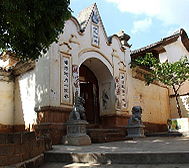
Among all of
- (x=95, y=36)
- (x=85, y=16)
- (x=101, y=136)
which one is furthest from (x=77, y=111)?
(x=85, y=16)

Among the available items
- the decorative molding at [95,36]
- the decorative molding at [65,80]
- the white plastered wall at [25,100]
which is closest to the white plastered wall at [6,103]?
the white plastered wall at [25,100]

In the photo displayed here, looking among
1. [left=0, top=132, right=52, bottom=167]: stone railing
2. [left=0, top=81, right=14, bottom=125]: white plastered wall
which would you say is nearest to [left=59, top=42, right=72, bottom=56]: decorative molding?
[left=0, top=81, right=14, bottom=125]: white plastered wall

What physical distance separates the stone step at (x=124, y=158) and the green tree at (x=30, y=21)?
357cm

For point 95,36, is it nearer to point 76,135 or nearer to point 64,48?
point 64,48

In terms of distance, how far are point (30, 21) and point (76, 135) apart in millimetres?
4319

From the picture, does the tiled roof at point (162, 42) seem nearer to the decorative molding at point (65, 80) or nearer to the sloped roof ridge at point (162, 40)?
the sloped roof ridge at point (162, 40)

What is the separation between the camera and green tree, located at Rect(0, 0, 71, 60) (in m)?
5.94

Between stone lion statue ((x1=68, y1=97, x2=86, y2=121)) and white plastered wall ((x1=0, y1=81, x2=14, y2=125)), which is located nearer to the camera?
stone lion statue ((x1=68, y1=97, x2=86, y2=121))

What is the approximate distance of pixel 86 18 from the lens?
1222 centimetres

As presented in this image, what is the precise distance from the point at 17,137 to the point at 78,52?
6.90m

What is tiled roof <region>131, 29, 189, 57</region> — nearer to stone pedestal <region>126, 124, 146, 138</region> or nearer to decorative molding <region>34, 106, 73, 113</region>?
stone pedestal <region>126, 124, 146, 138</region>

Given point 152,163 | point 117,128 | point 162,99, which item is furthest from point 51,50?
point 162,99

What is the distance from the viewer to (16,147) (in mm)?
4477

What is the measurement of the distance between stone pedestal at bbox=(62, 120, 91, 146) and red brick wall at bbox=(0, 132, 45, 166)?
2.94m
